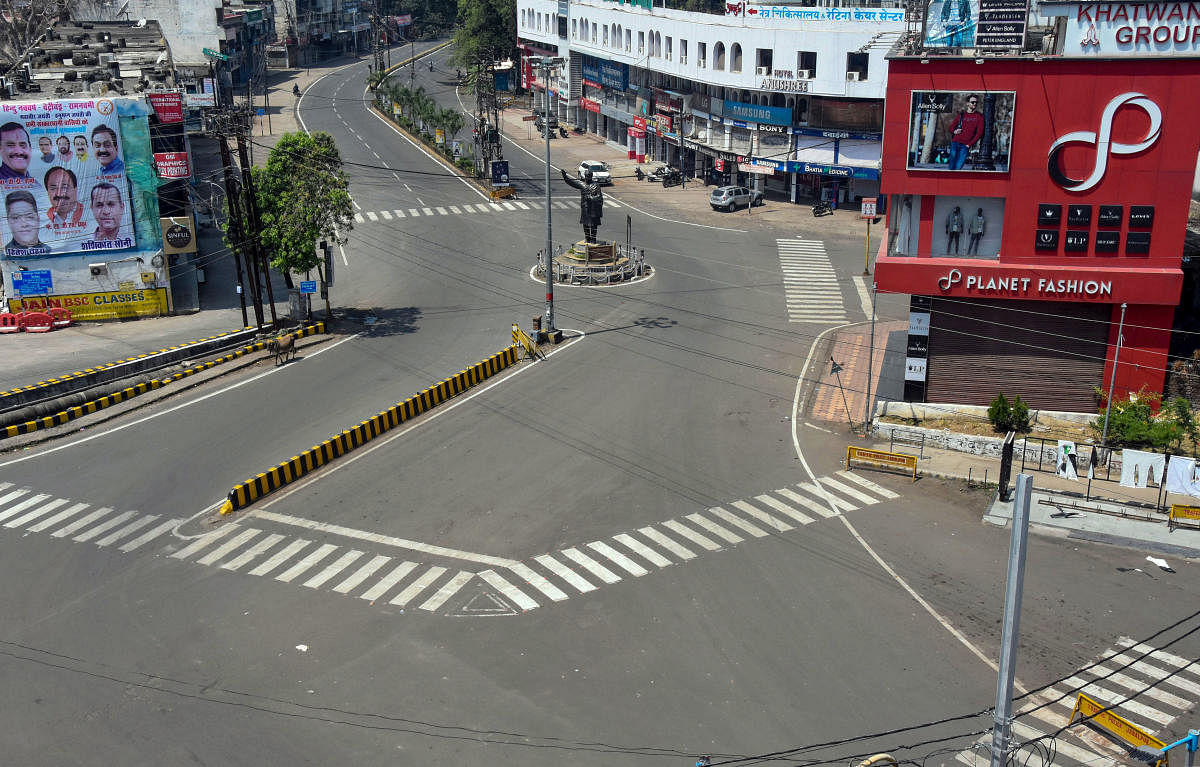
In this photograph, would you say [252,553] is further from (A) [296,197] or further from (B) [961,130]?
(B) [961,130]

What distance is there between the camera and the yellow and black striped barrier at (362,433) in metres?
34.6

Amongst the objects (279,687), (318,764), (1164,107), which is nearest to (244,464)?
(279,687)

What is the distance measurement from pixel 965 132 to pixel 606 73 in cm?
6489

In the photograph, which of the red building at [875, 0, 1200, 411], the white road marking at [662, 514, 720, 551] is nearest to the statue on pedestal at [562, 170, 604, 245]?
the red building at [875, 0, 1200, 411]

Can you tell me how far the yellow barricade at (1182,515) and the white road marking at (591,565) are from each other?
659 inches

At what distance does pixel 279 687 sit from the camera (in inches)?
984

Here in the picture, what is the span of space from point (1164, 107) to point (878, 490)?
15.7 m

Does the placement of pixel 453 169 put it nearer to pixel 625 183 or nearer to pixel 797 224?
pixel 625 183

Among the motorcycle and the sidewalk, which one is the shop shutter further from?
the motorcycle

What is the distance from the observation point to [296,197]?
4972 centimetres

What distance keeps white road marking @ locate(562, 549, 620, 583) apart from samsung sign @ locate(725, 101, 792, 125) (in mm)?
51445

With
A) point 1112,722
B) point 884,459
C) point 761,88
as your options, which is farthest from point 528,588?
point 761,88

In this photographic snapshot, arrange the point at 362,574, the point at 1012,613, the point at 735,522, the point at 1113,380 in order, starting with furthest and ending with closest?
the point at 1113,380 < the point at 735,522 < the point at 362,574 < the point at 1012,613

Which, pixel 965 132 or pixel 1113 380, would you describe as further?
pixel 965 132
